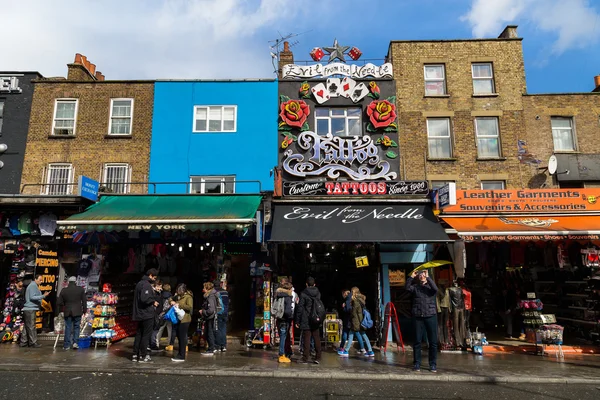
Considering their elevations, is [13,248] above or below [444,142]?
below

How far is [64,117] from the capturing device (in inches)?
612

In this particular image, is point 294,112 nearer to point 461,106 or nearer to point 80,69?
point 461,106

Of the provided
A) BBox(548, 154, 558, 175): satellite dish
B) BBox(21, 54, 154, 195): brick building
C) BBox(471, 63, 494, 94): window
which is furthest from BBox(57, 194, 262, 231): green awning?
BBox(548, 154, 558, 175): satellite dish

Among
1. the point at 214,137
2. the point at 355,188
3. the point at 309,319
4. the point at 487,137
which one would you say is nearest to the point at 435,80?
the point at 487,137

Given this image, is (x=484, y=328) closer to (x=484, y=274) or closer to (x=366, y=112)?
(x=484, y=274)

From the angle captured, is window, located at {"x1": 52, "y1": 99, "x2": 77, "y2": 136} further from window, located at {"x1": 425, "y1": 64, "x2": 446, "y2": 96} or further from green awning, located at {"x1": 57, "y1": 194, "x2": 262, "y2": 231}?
window, located at {"x1": 425, "y1": 64, "x2": 446, "y2": 96}

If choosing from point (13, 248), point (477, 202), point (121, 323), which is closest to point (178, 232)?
point (121, 323)

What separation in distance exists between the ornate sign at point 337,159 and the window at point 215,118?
258 cm

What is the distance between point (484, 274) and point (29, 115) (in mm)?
18274

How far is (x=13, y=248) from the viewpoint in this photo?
40.9 ft

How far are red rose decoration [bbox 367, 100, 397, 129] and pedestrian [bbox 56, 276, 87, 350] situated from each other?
435 inches

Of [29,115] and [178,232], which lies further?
[29,115]

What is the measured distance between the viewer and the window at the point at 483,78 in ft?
51.9

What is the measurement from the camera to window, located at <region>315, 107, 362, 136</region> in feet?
50.0
